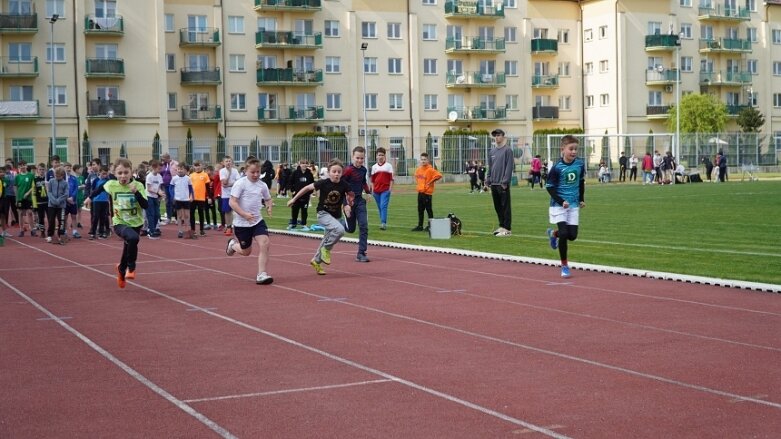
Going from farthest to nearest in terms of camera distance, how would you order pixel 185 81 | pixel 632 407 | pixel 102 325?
pixel 185 81
pixel 102 325
pixel 632 407

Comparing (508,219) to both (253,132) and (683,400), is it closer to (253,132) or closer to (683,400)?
(683,400)

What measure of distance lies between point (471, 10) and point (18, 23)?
33722 millimetres

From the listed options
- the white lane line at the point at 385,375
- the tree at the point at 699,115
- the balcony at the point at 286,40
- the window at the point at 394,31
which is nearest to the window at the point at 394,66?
the window at the point at 394,31

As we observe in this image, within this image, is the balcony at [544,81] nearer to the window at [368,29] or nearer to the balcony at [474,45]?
the balcony at [474,45]

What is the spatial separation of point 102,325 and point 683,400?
6.68m

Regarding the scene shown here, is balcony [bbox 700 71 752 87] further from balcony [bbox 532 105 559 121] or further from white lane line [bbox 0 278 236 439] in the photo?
white lane line [bbox 0 278 236 439]

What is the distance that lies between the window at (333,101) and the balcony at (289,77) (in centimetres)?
135

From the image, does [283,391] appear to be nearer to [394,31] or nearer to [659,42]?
[394,31]

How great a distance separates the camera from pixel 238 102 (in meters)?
76.3

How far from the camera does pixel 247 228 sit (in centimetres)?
1548

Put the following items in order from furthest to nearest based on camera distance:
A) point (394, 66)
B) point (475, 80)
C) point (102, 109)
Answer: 1. point (475, 80)
2. point (394, 66)
3. point (102, 109)

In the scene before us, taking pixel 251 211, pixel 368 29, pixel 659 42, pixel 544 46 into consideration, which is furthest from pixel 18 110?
pixel 251 211

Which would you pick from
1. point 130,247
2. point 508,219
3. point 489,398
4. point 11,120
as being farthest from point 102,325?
point 11,120

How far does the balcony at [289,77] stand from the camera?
2997 inches
